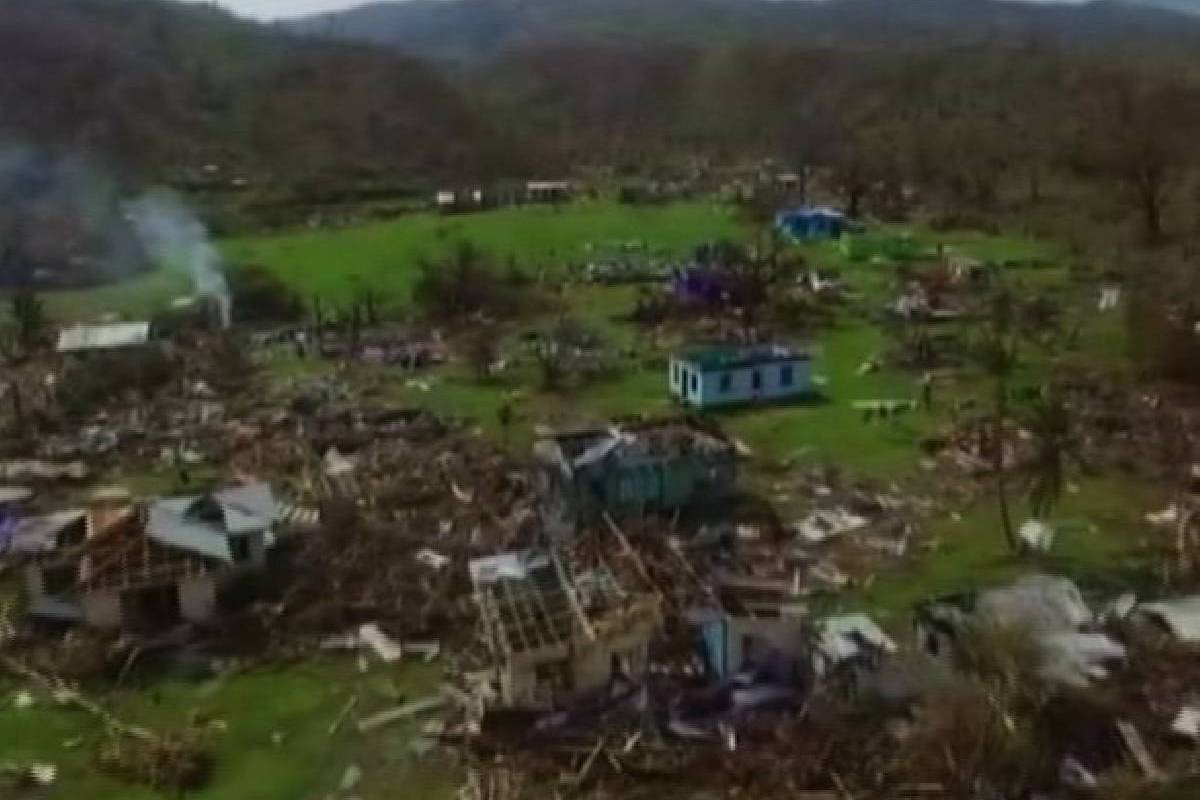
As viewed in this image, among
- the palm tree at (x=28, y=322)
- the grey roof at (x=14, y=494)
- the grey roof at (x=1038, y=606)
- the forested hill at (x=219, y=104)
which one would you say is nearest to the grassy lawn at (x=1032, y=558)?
the grey roof at (x=1038, y=606)

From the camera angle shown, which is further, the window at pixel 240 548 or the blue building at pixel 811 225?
the blue building at pixel 811 225

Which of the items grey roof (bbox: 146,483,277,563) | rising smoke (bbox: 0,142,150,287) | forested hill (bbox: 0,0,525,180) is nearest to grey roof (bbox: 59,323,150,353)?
rising smoke (bbox: 0,142,150,287)

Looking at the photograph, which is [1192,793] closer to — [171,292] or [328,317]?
[328,317]

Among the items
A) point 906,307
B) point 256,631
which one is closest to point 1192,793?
point 256,631

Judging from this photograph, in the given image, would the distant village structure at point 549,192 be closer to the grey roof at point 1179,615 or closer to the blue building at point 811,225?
the blue building at point 811,225

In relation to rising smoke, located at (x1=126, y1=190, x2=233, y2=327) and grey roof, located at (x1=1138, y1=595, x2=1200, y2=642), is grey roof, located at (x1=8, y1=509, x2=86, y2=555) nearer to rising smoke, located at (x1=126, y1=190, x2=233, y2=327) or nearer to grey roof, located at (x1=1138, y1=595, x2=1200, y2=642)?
grey roof, located at (x1=1138, y1=595, x2=1200, y2=642)

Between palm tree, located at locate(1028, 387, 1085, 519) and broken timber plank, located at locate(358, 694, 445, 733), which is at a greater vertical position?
palm tree, located at locate(1028, 387, 1085, 519)

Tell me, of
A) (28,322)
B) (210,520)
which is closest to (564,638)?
(210,520)
